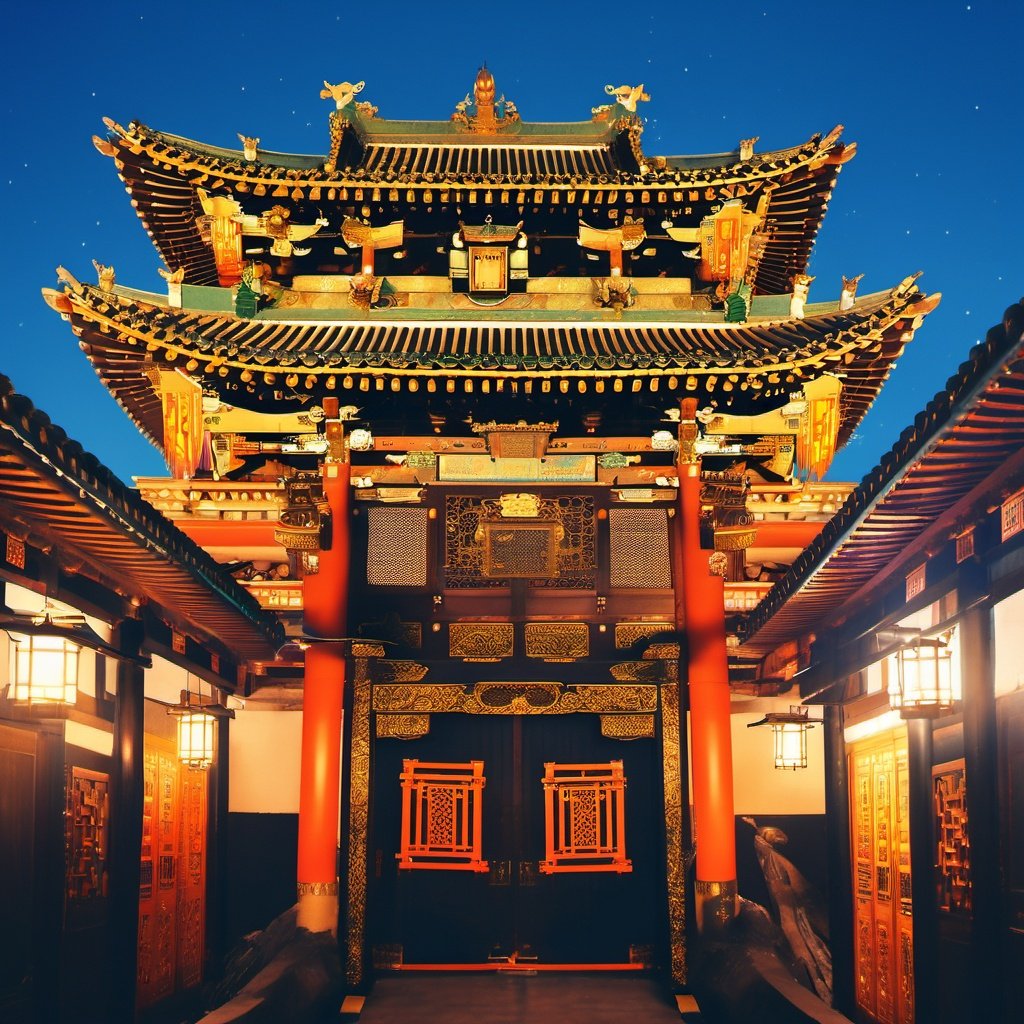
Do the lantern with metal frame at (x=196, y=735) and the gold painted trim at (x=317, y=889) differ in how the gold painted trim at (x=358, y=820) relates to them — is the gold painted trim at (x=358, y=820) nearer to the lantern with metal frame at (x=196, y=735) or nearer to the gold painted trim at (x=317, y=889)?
the gold painted trim at (x=317, y=889)

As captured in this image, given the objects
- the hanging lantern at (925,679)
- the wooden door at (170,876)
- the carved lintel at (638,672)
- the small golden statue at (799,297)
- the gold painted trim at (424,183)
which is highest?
the gold painted trim at (424,183)

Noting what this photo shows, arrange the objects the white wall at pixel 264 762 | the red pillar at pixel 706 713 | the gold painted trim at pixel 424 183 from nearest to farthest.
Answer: the red pillar at pixel 706 713
the gold painted trim at pixel 424 183
the white wall at pixel 264 762

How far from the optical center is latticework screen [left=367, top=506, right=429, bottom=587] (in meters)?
15.0

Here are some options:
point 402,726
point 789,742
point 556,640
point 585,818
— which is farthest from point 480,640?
point 789,742

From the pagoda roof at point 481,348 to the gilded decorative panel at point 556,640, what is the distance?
2652mm

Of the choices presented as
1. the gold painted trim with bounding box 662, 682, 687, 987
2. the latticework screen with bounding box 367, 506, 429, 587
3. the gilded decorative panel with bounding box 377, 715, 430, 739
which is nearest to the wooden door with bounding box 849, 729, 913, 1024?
the gold painted trim with bounding box 662, 682, 687, 987

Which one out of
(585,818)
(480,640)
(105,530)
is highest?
(105,530)

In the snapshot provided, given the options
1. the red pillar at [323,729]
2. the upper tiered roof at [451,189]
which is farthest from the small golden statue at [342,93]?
the red pillar at [323,729]

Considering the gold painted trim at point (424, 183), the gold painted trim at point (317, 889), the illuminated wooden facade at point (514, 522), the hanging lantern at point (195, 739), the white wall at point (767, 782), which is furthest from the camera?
the white wall at point (767, 782)

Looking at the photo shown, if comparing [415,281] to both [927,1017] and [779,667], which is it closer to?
[779,667]

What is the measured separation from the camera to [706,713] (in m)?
14.2

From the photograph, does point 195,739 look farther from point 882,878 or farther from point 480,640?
point 882,878

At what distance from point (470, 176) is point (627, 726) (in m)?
7.11

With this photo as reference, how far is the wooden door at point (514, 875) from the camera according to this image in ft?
47.4
